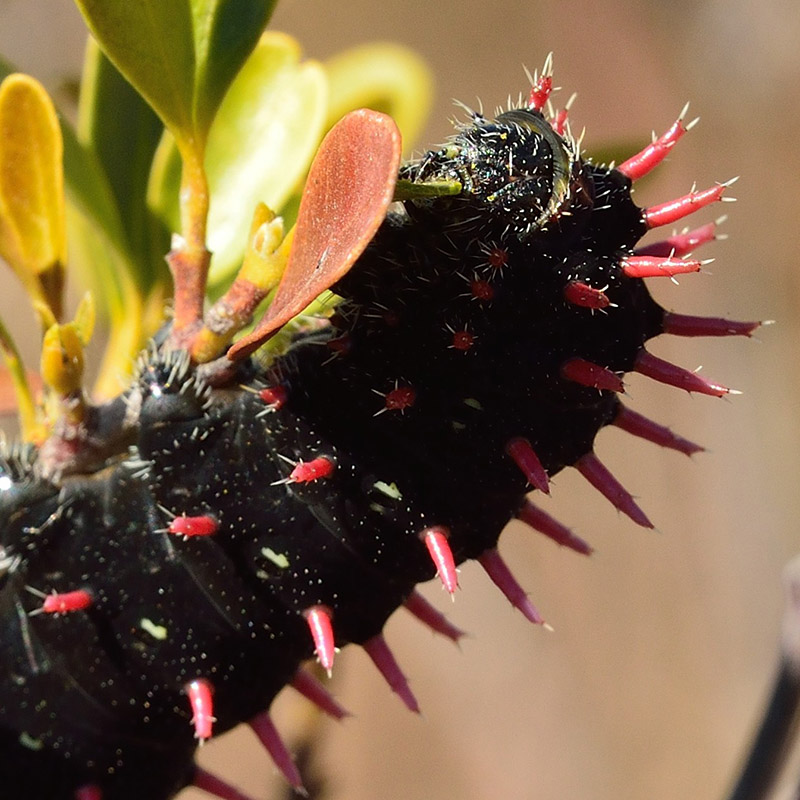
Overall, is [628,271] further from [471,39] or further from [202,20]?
[471,39]

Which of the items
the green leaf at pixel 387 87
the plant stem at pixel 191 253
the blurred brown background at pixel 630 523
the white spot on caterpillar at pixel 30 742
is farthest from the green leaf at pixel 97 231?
the blurred brown background at pixel 630 523

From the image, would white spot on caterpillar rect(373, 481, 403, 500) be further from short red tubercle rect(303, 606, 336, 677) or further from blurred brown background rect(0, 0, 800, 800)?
blurred brown background rect(0, 0, 800, 800)

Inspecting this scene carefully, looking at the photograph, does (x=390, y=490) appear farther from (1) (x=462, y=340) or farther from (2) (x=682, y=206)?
(2) (x=682, y=206)

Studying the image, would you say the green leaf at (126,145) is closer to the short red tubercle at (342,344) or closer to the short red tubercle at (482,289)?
the short red tubercle at (342,344)

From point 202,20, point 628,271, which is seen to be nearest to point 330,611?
point 628,271

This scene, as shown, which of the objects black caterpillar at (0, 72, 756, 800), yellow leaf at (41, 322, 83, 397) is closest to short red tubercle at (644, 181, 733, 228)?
black caterpillar at (0, 72, 756, 800)

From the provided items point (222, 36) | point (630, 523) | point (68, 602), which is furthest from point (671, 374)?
point (630, 523)
